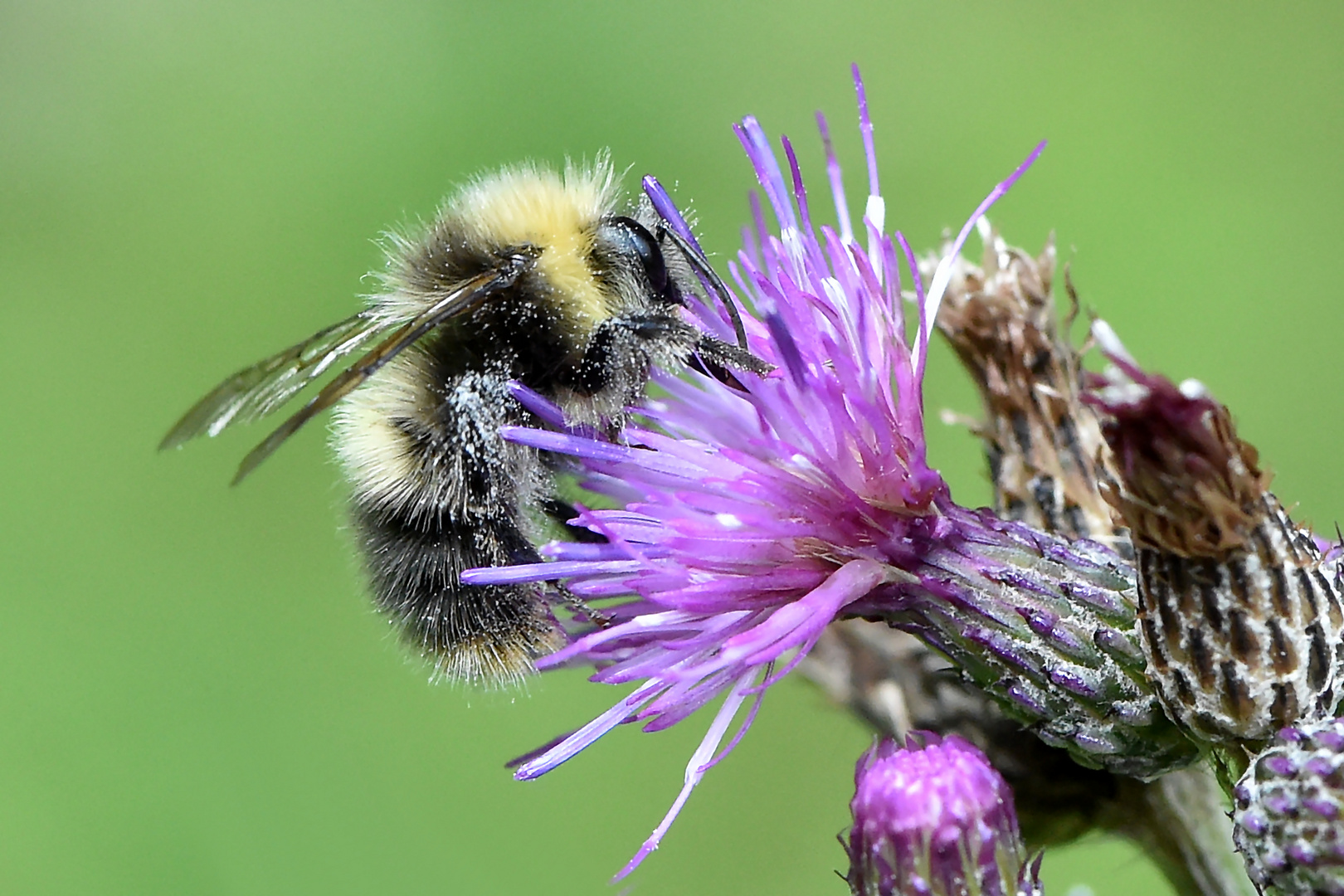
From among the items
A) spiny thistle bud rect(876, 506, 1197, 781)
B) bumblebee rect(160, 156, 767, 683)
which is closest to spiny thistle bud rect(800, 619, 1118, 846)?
spiny thistle bud rect(876, 506, 1197, 781)

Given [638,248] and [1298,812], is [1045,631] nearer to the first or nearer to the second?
[1298,812]

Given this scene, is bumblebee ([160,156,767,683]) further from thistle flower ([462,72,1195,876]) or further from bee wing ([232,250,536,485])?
thistle flower ([462,72,1195,876])

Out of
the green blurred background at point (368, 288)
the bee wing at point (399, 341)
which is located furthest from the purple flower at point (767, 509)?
the green blurred background at point (368, 288)

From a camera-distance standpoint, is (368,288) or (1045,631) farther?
(368,288)

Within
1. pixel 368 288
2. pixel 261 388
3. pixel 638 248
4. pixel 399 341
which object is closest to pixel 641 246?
pixel 638 248

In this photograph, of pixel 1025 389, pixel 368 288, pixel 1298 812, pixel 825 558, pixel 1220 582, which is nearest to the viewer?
pixel 1298 812

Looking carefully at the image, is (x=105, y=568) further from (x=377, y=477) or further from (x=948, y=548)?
(x=948, y=548)

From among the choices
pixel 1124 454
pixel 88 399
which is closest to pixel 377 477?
pixel 1124 454
